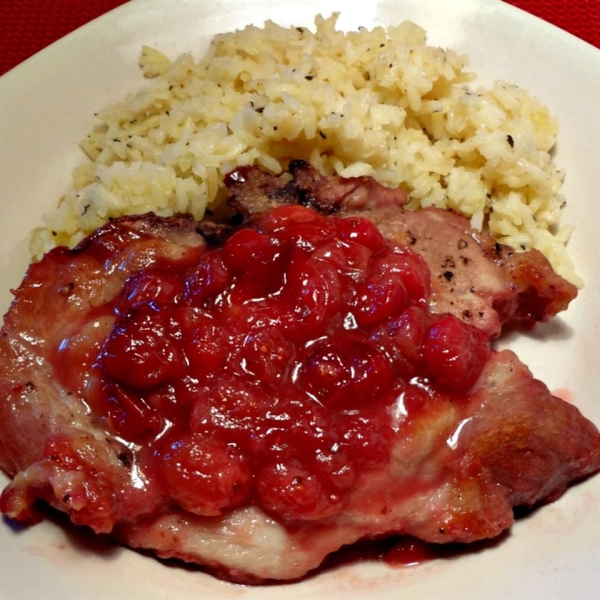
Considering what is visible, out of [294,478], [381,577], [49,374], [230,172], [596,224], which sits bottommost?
[381,577]

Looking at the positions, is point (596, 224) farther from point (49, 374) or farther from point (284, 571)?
point (49, 374)

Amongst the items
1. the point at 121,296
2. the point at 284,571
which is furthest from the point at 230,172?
the point at 284,571

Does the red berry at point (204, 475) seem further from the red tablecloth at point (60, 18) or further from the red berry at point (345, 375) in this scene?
the red tablecloth at point (60, 18)

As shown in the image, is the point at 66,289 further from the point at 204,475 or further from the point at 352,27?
the point at 352,27

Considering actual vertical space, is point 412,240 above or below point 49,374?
above

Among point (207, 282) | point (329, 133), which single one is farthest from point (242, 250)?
point (329, 133)

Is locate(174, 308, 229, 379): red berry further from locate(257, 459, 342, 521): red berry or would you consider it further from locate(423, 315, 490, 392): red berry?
locate(423, 315, 490, 392): red berry

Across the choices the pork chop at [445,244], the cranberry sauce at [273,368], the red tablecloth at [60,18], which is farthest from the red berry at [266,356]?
the red tablecloth at [60,18]
